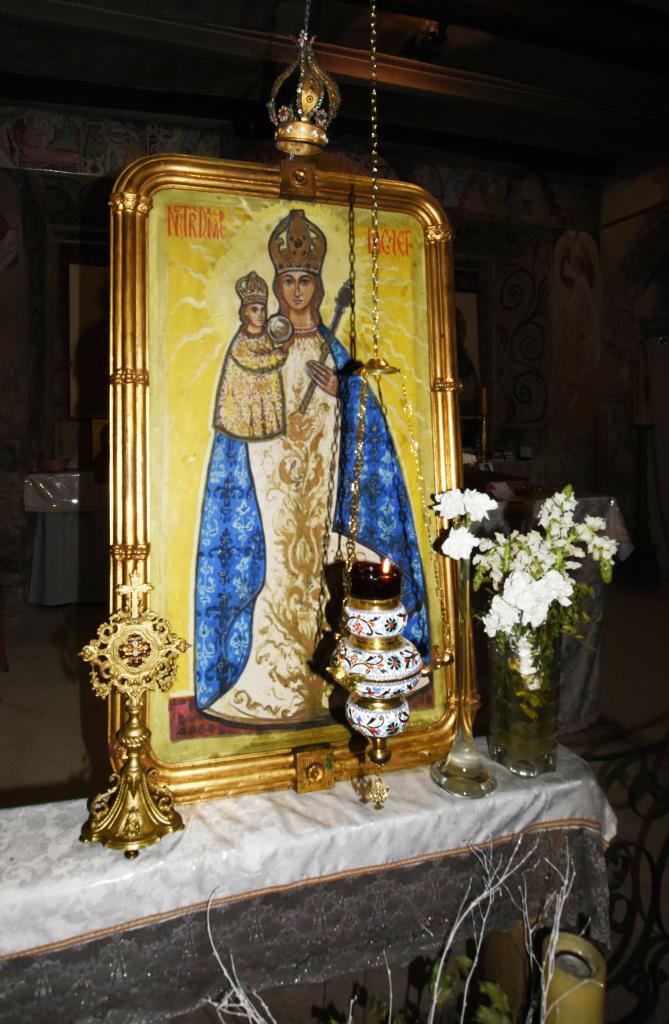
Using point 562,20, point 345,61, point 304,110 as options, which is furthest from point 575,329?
point 304,110

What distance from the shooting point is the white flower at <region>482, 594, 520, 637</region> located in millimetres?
1449

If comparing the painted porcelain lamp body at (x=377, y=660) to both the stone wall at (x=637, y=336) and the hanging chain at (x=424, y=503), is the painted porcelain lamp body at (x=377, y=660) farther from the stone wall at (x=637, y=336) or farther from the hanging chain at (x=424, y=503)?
the stone wall at (x=637, y=336)

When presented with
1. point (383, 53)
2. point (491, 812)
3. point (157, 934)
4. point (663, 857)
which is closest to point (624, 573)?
point (383, 53)

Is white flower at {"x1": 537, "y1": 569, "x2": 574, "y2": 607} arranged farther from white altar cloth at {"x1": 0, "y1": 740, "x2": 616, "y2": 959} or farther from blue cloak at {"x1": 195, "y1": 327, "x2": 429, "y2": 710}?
white altar cloth at {"x1": 0, "y1": 740, "x2": 616, "y2": 959}

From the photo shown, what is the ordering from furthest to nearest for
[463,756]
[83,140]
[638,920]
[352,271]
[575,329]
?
1. [575,329]
2. [83,140]
3. [638,920]
4. [352,271]
5. [463,756]

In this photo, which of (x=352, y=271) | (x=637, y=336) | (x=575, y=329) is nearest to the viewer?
(x=352, y=271)

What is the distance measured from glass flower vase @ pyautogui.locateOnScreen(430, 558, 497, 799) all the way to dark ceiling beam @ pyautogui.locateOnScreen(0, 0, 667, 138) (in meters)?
4.36

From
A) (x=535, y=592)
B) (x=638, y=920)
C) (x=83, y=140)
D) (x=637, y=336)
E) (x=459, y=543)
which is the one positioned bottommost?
(x=638, y=920)

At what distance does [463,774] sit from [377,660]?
442 millimetres

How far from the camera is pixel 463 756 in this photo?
58.6 inches

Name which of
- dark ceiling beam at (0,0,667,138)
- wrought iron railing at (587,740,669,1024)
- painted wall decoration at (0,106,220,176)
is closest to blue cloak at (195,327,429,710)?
wrought iron railing at (587,740,669,1024)

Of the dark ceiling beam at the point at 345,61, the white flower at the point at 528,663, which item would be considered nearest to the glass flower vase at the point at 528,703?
the white flower at the point at 528,663

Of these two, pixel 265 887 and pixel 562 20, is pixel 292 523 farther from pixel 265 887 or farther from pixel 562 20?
pixel 562 20

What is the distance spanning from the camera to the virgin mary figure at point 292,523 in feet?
4.90
